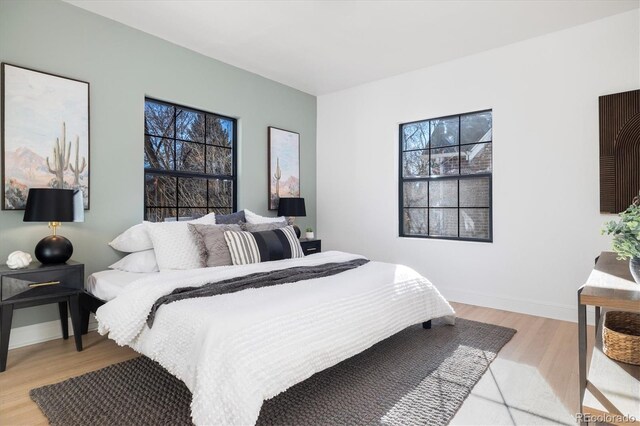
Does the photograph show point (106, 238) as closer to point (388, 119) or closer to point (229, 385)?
point (229, 385)

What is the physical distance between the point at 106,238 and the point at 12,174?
2.74 ft

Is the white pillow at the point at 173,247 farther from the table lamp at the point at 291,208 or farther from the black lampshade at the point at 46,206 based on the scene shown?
the table lamp at the point at 291,208

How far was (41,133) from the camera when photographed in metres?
2.87

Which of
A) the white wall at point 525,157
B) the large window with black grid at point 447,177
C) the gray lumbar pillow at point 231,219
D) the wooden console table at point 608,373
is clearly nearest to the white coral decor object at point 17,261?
the gray lumbar pillow at point 231,219

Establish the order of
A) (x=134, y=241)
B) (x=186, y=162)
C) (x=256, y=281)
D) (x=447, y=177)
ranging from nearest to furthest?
(x=256, y=281), (x=134, y=241), (x=186, y=162), (x=447, y=177)

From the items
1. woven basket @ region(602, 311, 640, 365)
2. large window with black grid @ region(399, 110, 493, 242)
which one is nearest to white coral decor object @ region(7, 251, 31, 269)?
woven basket @ region(602, 311, 640, 365)

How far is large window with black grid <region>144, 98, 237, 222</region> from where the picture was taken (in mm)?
3696

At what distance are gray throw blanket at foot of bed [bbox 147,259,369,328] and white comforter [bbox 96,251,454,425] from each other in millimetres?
61

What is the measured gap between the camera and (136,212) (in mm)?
3471

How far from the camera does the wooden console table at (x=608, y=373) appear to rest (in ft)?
4.16

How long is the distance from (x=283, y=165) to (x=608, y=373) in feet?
13.0

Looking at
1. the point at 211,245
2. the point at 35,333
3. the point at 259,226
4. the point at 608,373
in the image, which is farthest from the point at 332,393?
the point at 35,333

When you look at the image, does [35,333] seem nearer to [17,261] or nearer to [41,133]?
→ [17,261]

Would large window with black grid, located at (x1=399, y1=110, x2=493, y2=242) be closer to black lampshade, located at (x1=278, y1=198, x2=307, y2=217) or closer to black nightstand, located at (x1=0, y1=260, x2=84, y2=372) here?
black lampshade, located at (x1=278, y1=198, x2=307, y2=217)
